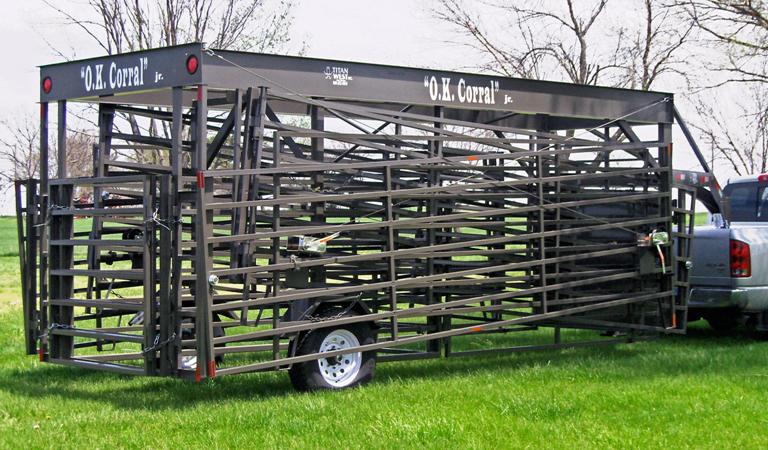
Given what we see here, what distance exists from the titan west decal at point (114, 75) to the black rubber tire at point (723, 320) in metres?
7.77

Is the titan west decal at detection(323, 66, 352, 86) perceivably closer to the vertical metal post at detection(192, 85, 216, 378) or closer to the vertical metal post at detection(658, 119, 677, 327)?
the vertical metal post at detection(192, 85, 216, 378)

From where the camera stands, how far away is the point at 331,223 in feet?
32.1

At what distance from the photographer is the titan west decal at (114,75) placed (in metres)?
9.13

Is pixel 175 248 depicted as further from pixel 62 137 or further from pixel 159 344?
pixel 62 137

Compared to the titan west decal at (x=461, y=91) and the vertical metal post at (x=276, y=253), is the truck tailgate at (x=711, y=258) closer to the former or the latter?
the titan west decal at (x=461, y=91)

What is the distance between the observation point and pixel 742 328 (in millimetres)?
14117

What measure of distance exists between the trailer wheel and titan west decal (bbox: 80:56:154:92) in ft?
8.43

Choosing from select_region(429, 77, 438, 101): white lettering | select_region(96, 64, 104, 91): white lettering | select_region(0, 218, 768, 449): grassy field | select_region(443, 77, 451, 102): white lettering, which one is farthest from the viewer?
select_region(443, 77, 451, 102): white lettering

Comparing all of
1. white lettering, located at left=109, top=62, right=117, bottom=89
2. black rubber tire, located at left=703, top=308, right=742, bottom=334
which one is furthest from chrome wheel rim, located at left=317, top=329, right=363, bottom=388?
black rubber tire, located at left=703, top=308, right=742, bottom=334

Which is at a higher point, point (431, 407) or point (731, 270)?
point (731, 270)

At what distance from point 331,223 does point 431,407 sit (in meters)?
2.19

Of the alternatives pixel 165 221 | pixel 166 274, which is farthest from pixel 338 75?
pixel 166 274

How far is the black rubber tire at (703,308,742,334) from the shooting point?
527 inches

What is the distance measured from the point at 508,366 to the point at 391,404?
2.62 metres
